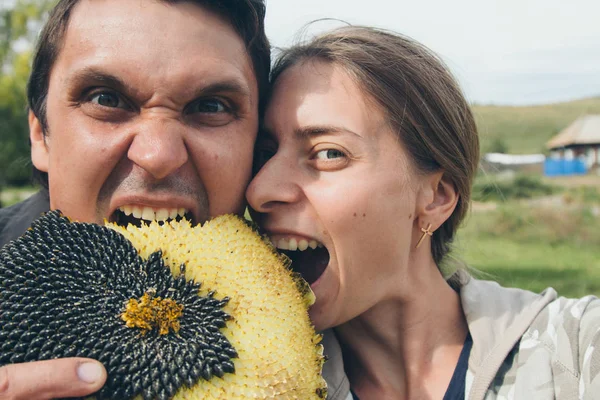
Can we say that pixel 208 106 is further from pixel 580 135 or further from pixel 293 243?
pixel 580 135

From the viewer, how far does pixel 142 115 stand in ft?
9.06

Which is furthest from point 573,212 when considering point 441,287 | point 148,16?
point 148,16

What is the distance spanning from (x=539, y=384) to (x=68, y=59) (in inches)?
101

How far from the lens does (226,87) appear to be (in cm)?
289

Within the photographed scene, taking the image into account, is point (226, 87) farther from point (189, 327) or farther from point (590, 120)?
point (590, 120)

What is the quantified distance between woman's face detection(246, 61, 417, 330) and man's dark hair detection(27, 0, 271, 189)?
24cm

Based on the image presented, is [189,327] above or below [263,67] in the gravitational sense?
below

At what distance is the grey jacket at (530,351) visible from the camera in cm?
286

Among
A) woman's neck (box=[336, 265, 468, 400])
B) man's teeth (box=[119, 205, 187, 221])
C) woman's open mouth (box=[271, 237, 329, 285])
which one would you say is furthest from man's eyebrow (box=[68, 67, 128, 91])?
woman's neck (box=[336, 265, 468, 400])

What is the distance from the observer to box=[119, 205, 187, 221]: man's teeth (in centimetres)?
270

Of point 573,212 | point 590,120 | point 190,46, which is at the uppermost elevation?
point 190,46

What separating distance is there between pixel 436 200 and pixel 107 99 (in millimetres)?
1837

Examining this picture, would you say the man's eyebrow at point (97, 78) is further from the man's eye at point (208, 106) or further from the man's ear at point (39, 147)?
the man's ear at point (39, 147)

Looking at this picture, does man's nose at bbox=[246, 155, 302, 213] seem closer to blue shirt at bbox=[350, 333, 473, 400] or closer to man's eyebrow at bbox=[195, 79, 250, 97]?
man's eyebrow at bbox=[195, 79, 250, 97]
